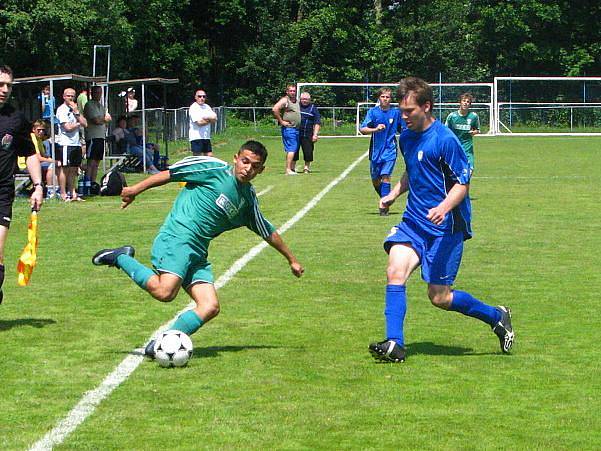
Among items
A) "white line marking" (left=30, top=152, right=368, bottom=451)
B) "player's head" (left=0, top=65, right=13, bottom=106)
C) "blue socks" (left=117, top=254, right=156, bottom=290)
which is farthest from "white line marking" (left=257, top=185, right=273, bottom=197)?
"blue socks" (left=117, top=254, right=156, bottom=290)

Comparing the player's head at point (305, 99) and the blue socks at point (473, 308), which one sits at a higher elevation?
the player's head at point (305, 99)

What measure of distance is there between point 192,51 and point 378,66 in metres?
10.2

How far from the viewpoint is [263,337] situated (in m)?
8.74

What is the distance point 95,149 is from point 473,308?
13754 mm

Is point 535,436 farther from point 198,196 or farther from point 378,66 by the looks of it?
point 378,66

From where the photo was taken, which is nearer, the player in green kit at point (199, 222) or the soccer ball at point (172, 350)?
the soccer ball at point (172, 350)

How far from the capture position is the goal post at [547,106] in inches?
2037

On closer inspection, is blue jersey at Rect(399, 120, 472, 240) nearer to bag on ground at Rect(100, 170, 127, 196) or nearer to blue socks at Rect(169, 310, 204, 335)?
blue socks at Rect(169, 310, 204, 335)

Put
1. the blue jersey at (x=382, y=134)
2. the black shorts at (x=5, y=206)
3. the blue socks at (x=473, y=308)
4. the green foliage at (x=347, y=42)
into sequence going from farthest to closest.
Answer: the green foliage at (x=347, y=42) → the blue jersey at (x=382, y=134) → the black shorts at (x=5, y=206) → the blue socks at (x=473, y=308)

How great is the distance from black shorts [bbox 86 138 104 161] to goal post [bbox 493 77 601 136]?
31884 millimetres

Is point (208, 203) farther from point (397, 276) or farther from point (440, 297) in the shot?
point (440, 297)

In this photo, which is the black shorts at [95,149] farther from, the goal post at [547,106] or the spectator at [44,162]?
the goal post at [547,106]

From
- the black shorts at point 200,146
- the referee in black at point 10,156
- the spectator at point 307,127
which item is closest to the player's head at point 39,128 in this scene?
the black shorts at point 200,146

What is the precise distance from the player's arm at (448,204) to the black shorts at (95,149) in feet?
45.3
